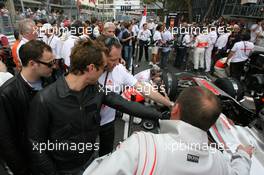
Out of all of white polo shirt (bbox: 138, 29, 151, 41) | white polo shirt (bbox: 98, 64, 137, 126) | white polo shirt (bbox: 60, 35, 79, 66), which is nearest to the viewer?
white polo shirt (bbox: 98, 64, 137, 126)

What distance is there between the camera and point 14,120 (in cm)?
153

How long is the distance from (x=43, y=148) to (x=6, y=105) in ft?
1.31

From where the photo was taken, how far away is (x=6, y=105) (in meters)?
1.46

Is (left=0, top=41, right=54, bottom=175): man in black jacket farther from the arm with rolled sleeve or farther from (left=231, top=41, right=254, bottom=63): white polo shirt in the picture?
(left=231, top=41, right=254, bottom=63): white polo shirt

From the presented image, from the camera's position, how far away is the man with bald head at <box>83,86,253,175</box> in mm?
889

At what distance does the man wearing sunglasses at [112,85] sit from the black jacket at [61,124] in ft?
1.71

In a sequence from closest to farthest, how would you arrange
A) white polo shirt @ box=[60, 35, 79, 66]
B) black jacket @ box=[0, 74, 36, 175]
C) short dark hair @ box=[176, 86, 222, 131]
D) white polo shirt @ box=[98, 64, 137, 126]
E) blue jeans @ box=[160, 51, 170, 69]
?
1. short dark hair @ box=[176, 86, 222, 131]
2. black jacket @ box=[0, 74, 36, 175]
3. white polo shirt @ box=[98, 64, 137, 126]
4. white polo shirt @ box=[60, 35, 79, 66]
5. blue jeans @ box=[160, 51, 170, 69]

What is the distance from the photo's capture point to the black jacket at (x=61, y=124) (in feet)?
4.53

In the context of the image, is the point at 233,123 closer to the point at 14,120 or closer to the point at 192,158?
the point at 192,158

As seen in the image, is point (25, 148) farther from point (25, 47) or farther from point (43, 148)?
point (25, 47)

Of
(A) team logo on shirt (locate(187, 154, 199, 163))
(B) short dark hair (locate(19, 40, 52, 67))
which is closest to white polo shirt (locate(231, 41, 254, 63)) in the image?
(B) short dark hair (locate(19, 40, 52, 67))

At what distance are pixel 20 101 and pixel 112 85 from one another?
36.9 inches

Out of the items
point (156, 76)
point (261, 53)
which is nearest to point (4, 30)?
point (156, 76)

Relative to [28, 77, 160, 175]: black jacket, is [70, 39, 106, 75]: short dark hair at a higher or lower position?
higher
